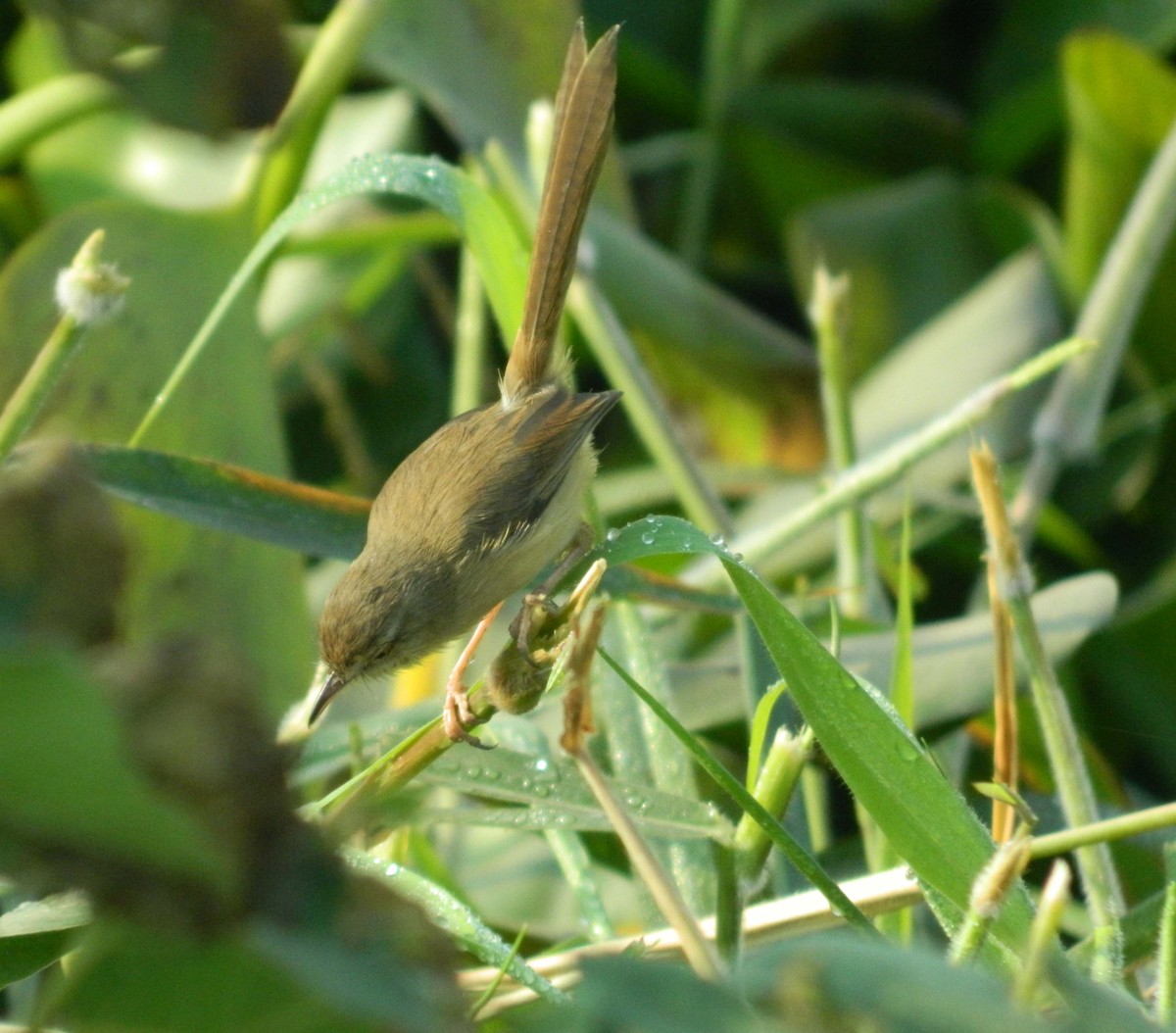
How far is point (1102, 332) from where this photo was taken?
216 cm

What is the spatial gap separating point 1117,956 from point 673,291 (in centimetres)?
156

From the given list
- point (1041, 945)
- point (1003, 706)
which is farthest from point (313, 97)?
point (1041, 945)

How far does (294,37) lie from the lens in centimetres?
241

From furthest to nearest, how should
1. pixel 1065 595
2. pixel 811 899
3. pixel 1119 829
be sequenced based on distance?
pixel 1065 595, pixel 811 899, pixel 1119 829

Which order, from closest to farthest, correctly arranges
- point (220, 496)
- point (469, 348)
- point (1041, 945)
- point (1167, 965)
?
point (1041, 945)
point (1167, 965)
point (220, 496)
point (469, 348)

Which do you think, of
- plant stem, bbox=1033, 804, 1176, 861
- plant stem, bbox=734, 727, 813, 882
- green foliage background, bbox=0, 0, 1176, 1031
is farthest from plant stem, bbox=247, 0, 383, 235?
plant stem, bbox=1033, 804, 1176, 861

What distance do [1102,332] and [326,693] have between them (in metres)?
1.31

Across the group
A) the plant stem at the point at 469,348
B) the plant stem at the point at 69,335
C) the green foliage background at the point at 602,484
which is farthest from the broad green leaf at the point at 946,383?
the plant stem at the point at 69,335

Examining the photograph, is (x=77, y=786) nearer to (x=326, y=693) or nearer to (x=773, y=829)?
(x=773, y=829)

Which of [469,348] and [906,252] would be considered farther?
[906,252]

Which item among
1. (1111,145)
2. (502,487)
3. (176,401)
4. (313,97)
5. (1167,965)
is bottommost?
(1167,965)

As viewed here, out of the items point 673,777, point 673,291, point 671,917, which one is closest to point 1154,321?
point 673,291

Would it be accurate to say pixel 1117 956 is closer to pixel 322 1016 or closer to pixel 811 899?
pixel 811 899

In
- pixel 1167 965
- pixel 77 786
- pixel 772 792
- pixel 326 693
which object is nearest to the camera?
pixel 77 786
